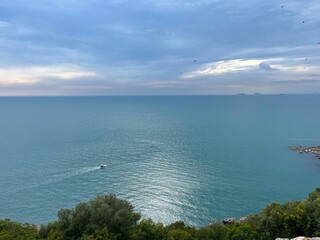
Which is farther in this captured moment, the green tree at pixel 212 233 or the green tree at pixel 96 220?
the green tree at pixel 212 233

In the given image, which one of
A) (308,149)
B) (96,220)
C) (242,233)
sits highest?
(96,220)

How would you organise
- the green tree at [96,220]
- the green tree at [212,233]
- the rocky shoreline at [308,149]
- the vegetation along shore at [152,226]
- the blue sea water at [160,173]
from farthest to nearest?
the rocky shoreline at [308,149], the blue sea water at [160,173], the green tree at [212,233], the vegetation along shore at [152,226], the green tree at [96,220]

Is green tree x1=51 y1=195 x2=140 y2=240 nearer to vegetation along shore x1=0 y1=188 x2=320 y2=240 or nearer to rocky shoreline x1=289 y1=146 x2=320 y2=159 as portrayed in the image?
vegetation along shore x1=0 y1=188 x2=320 y2=240

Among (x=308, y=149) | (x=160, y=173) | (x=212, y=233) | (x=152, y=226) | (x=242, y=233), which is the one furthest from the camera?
(x=308, y=149)

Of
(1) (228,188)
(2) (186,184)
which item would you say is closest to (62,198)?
(2) (186,184)

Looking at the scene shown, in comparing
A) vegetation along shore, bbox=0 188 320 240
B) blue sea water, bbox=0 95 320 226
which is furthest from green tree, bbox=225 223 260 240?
blue sea water, bbox=0 95 320 226

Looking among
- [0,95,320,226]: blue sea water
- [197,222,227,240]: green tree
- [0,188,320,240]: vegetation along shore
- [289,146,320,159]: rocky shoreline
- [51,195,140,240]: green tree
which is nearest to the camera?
[51,195,140,240]: green tree

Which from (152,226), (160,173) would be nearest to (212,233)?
(152,226)

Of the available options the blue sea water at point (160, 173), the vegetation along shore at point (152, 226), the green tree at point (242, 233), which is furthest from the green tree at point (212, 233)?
the blue sea water at point (160, 173)

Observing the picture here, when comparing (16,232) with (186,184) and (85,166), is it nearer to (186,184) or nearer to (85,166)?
(186,184)

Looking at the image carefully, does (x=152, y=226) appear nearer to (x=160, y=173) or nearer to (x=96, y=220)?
(x=96, y=220)

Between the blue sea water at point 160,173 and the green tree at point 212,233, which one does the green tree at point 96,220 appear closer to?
the green tree at point 212,233

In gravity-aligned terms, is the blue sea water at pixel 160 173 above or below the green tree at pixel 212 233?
below
